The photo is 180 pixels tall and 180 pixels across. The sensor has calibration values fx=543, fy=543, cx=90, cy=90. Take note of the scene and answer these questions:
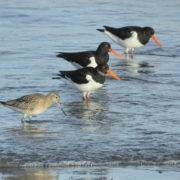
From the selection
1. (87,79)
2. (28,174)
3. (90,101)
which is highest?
(87,79)

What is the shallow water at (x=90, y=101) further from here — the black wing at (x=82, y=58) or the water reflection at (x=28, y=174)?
the black wing at (x=82, y=58)

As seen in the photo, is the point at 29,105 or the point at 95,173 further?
the point at 29,105

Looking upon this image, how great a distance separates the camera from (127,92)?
11234mm

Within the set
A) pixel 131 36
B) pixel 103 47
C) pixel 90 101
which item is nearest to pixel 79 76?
pixel 90 101

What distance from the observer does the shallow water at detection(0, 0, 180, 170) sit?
299 inches

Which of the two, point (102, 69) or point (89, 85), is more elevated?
point (102, 69)

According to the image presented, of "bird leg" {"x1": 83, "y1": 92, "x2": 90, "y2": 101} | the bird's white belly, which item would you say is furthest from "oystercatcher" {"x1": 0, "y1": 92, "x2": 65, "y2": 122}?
"bird leg" {"x1": 83, "y1": 92, "x2": 90, "y2": 101}

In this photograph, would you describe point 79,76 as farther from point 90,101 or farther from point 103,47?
point 103,47

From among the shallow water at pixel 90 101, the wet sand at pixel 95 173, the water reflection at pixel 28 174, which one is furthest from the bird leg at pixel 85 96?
the water reflection at pixel 28 174

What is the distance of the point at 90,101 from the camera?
10.7 m

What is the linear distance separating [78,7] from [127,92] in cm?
1298

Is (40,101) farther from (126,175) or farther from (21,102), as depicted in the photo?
(126,175)

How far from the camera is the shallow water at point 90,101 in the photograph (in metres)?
7.58

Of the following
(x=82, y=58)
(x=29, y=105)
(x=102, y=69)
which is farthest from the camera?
(x=82, y=58)
